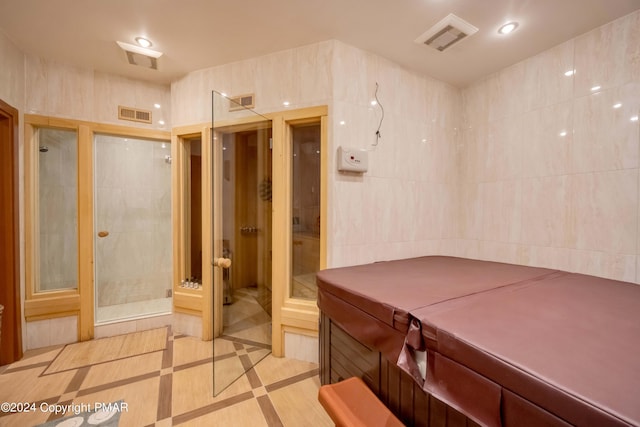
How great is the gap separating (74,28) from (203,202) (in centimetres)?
150

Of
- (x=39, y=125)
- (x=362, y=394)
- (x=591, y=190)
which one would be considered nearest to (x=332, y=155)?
(x=362, y=394)

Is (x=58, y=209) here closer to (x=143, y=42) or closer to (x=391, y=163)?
(x=143, y=42)

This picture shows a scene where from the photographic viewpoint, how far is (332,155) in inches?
76.6

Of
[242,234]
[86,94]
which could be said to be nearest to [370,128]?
[242,234]

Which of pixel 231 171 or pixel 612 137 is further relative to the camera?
pixel 231 171

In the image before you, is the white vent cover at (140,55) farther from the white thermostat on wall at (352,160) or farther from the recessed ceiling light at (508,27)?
the recessed ceiling light at (508,27)

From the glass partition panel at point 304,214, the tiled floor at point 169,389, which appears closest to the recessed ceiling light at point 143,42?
the glass partition panel at point 304,214

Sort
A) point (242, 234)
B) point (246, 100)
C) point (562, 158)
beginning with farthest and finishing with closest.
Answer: point (242, 234), point (246, 100), point (562, 158)

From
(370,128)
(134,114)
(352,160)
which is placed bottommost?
(352,160)

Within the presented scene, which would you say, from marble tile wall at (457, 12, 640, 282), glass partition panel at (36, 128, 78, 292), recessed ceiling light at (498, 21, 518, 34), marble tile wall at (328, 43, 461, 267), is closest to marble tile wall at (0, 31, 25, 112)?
glass partition panel at (36, 128, 78, 292)

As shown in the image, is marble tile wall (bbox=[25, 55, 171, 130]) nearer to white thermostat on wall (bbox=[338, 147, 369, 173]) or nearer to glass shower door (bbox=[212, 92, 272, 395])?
glass shower door (bbox=[212, 92, 272, 395])

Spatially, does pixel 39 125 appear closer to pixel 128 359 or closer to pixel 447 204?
pixel 128 359

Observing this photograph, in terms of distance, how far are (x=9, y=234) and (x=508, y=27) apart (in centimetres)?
399

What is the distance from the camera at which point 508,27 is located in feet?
5.72
